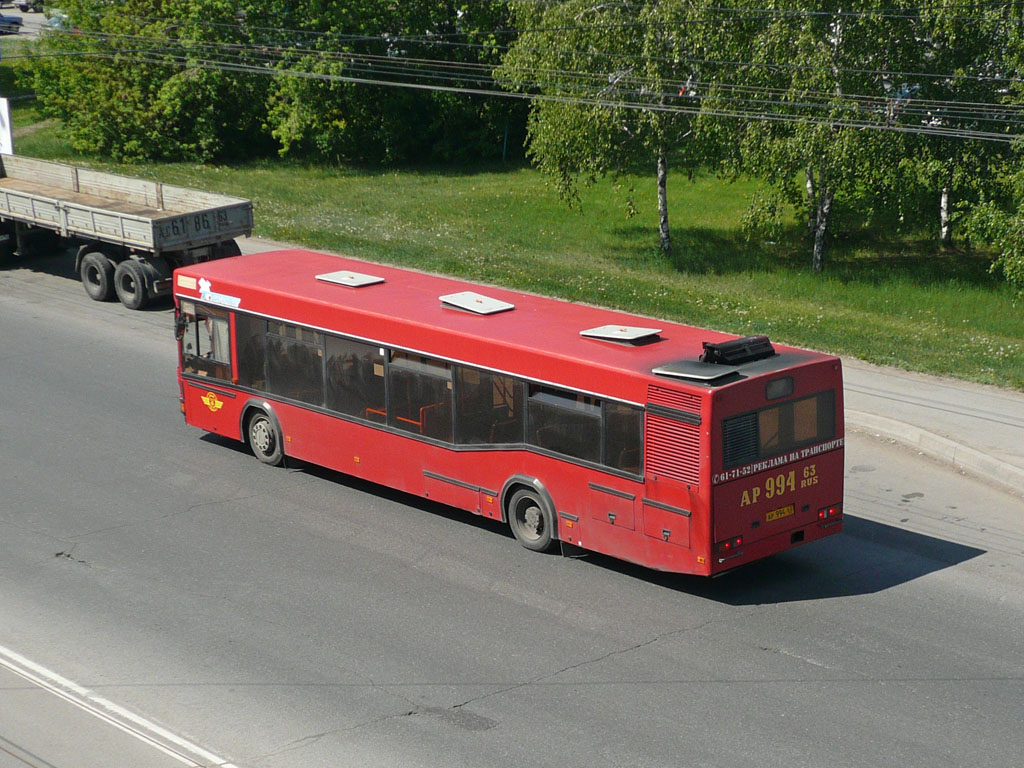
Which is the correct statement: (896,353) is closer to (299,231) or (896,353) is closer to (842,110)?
(842,110)

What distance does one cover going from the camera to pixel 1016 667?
33.0 feet

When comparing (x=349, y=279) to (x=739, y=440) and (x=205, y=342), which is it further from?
(x=739, y=440)

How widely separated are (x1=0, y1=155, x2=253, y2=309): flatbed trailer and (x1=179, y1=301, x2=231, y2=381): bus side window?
6828mm

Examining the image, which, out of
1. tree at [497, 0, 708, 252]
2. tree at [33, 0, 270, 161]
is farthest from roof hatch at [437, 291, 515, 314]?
tree at [33, 0, 270, 161]

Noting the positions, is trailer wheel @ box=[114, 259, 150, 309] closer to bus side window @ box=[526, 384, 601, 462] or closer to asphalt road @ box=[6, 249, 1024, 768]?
asphalt road @ box=[6, 249, 1024, 768]

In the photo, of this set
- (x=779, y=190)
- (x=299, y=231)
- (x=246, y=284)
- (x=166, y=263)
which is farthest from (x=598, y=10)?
(x=246, y=284)

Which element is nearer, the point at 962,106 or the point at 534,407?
the point at 534,407

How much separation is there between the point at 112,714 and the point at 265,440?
6545mm

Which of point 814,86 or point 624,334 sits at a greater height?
point 814,86

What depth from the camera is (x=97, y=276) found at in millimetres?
24250

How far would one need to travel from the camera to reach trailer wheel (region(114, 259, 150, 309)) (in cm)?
2319

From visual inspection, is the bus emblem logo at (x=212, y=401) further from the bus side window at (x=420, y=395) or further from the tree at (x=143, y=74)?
the tree at (x=143, y=74)

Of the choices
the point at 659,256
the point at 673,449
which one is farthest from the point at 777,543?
the point at 659,256

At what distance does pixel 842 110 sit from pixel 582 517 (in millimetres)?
18436
